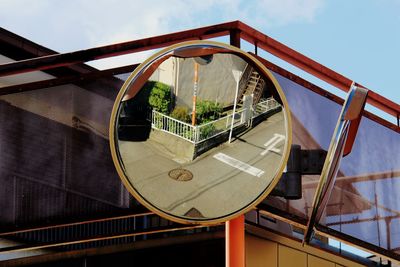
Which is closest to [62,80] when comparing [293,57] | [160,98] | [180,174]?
[293,57]

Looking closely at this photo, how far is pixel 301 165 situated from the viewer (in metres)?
3.79

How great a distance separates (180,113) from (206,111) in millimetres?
151

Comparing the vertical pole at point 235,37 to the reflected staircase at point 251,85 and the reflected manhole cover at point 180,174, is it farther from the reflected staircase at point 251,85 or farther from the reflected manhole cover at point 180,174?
the reflected manhole cover at point 180,174

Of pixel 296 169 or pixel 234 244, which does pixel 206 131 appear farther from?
pixel 234 244

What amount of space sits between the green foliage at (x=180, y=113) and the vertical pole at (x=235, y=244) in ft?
2.14

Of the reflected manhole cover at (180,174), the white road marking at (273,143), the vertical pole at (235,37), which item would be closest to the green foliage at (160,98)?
the reflected manhole cover at (180,174)

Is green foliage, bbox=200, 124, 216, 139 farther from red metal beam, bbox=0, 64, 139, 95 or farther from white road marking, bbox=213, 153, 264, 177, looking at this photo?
red metal beam, bbox=0, 64, 139, 95

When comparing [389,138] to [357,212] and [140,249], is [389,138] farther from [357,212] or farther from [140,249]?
[140,249]

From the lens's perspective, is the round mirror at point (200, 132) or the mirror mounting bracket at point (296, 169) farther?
the mirror mounting bracket at point (296, 169)

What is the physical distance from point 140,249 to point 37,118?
4.53m

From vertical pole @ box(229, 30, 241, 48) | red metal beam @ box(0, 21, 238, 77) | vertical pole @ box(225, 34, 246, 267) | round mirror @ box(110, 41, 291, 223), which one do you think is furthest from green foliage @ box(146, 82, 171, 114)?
vertical pole @ box(229, 30, 241, 48)

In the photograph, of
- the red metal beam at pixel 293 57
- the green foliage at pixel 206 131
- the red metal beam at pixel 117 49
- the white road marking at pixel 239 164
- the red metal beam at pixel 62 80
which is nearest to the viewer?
the white road marking at pixel 239 164

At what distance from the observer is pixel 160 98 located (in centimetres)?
389

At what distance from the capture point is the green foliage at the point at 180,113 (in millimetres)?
3830
